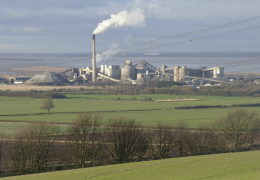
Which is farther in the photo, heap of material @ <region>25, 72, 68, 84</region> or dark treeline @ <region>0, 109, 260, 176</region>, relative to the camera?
heap of material @ <region>25, 72, 68, 84</region>

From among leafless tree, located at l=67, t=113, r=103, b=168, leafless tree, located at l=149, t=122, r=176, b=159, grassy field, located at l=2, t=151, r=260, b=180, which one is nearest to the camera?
grassy field, located at l=2, t=151, r=260, b=180

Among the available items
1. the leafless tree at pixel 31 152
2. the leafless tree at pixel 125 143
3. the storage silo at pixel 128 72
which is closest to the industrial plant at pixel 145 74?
the storage silo at pixel 128 72

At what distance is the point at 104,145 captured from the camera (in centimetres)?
1435

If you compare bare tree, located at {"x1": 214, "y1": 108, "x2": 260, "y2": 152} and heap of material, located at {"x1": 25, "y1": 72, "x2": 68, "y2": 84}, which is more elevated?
heap of material, located at {"x1": 25, "y1": 72, "x2": 68, "y2": 84}

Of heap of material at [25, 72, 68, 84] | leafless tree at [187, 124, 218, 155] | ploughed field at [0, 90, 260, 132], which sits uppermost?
heap of material at [25, 72, 68, 84]

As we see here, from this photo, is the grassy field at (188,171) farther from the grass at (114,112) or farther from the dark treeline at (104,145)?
the grass at (114,112)

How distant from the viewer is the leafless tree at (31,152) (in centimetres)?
1263

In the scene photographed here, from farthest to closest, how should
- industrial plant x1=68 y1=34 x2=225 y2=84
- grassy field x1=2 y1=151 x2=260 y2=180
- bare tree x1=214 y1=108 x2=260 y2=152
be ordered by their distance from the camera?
industrial plant x1=68 y1=34 x2=225 y2=84, bare tree x1=214 y1=108 x2=260 y2=152, grassy field x1=2 y1=151 x2=260 y2=180

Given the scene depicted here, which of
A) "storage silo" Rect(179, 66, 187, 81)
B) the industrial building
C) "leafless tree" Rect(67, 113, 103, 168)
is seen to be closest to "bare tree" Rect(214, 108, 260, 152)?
"leafless tree" Rect(67, 113, 103, 168)

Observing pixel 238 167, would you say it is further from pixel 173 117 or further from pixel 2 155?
pixel 173 117

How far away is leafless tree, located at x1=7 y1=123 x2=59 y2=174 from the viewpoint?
12.6m

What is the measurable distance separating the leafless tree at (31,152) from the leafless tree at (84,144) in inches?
29.0

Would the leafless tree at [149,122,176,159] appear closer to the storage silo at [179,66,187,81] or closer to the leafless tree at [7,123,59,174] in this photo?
the leafless tree at [7,123,59,174]

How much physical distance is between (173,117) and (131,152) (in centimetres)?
1000
